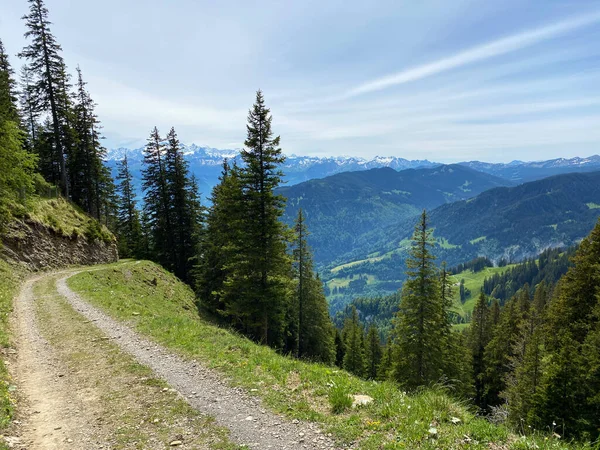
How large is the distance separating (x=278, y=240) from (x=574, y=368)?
20.6 m

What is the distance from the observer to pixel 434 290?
2812 cm

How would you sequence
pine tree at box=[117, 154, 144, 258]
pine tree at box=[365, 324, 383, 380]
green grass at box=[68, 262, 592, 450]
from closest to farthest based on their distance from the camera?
green grass at box=[68, 262, 592, 450], pine tree at box=[117, 154, 144, 258], pine tree at box=[365, 324, 383, 380]

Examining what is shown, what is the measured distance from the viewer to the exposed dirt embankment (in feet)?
84.5

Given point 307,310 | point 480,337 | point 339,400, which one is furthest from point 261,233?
point 480,337

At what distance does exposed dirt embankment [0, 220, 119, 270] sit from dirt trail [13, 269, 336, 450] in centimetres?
1686

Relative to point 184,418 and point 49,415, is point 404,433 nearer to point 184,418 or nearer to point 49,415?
point 184,418

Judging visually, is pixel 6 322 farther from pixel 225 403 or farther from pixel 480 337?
pixel 480 337

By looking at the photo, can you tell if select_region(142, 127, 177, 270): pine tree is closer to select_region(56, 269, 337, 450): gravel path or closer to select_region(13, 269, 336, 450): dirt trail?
select_region(13, 269, 336, 450): dirt trail

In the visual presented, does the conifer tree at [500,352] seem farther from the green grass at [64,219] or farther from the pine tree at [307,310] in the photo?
the green grass at [64,219]

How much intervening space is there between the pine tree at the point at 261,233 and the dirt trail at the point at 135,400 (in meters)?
11.4

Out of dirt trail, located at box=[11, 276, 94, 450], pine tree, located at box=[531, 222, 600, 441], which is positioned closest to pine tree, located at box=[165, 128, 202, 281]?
dirt trail, located at box=[11, 276, 94, 450]

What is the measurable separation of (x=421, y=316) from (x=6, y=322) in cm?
2733

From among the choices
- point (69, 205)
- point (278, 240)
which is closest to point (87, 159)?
point (69, 205)

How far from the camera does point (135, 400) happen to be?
8.23 m
